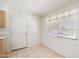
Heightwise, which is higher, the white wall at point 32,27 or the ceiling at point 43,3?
the ceiling at point 43,3

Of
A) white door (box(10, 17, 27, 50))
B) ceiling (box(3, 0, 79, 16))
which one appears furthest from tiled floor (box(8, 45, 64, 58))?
ceiling (box(3, 0, 79, 16))

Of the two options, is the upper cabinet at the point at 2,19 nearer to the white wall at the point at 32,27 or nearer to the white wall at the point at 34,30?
the white wall at the point at 32,27

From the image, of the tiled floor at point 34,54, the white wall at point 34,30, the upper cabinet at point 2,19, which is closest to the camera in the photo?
the tiled floor at point 34,54

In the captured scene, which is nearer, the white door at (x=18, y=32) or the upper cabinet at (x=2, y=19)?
the upper cabinet at (x=2, y=19)

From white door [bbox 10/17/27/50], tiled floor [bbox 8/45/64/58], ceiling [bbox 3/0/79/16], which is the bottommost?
tiled floor [bbox 8/45/64/58]

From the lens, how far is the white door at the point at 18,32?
14.9 ft

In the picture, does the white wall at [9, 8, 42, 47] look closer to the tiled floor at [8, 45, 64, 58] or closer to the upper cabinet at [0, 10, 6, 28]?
the upper cabinet at [0, 10, 6, 28]

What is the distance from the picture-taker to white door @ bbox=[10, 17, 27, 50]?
4555 millimetres

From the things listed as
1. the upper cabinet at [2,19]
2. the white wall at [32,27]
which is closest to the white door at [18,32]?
the white wall at [32,27]

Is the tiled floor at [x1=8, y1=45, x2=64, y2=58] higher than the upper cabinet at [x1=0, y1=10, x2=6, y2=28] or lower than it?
lower

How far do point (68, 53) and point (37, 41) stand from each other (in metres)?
3.08

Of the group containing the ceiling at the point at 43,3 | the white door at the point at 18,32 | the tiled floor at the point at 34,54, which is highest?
the ceiling at the point at 43,3

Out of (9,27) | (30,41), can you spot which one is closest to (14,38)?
(9,27)

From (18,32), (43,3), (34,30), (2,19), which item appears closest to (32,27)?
(34,30)
